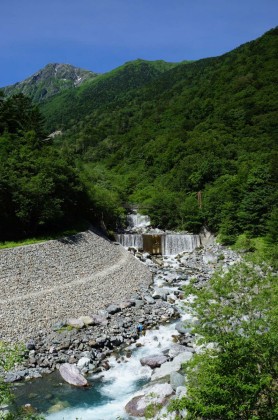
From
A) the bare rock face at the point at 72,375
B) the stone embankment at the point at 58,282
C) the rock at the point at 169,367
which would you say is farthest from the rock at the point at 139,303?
the bare rock face at the point at 72,375

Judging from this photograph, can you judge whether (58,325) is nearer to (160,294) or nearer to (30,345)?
(30,345)

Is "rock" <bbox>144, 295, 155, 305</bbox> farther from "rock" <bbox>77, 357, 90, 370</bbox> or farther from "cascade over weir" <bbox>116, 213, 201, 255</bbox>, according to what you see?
"cascade over weir" <bbox>116, 213, 201, 255</bbox>

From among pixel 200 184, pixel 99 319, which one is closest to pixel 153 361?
pixel 99 319

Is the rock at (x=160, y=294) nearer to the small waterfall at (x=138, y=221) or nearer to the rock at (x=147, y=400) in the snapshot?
the rock at (x=147, y=400)

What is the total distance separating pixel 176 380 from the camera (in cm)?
1745

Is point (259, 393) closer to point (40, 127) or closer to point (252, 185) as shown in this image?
point (252, 185)

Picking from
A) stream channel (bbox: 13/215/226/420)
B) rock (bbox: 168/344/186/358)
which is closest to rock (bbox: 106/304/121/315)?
stream channel (bbox: 13/215/226/420)

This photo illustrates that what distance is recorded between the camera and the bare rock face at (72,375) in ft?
63.4

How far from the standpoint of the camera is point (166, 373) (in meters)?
19.3

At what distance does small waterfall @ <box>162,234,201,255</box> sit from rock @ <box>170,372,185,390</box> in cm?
3100

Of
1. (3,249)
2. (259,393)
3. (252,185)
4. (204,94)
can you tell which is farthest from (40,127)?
(204,94)

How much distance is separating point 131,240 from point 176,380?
105ft

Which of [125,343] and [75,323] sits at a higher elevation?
[75,323]

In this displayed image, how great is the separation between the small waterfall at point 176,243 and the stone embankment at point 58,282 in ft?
36.8
